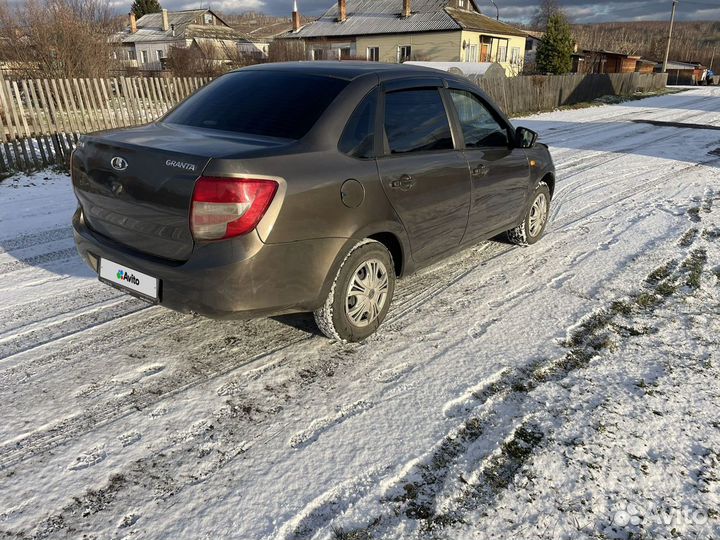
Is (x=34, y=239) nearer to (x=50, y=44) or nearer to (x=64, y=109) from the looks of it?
(x=64, y=109)

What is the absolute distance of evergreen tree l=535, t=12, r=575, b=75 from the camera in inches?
1511

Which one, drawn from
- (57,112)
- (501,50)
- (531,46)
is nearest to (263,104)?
(57,112)

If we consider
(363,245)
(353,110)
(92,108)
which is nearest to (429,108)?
(353,110)

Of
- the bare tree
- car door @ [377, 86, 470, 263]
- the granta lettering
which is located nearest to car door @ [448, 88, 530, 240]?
car door @ [377, 86, 470, 263]

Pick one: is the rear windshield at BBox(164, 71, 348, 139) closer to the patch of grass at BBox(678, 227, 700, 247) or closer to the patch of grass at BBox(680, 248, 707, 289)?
the patch of grass at BBox(680, 248, 707, 289)

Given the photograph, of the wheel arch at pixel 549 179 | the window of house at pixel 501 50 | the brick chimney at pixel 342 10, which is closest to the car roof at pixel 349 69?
the wheel arch at pixel 549 179

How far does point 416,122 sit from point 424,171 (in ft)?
1.21

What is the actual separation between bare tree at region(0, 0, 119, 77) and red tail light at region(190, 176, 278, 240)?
1594cm

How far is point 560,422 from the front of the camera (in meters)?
2.75

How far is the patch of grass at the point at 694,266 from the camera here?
451cm

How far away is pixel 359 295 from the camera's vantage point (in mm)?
3428

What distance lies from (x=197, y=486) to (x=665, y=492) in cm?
206

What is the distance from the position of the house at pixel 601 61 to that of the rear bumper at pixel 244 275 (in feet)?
208

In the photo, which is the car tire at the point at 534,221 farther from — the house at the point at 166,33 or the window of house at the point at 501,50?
the house at the point at 166,33
